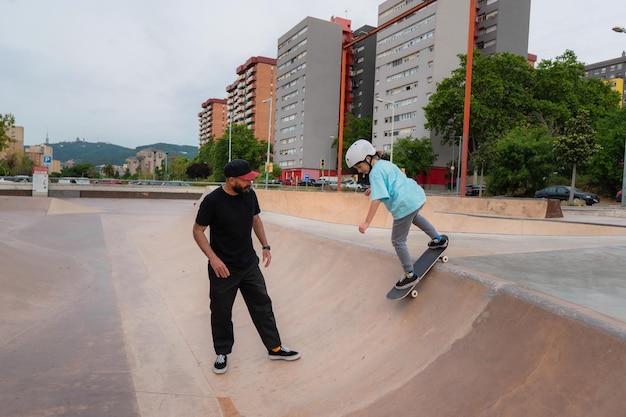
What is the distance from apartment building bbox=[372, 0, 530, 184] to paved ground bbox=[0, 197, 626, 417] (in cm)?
5035

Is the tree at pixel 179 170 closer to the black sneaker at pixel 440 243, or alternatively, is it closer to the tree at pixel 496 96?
the tree at pixel 496 96

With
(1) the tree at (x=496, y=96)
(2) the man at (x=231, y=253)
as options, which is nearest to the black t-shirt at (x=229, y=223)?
(2) the man at (x=231, y=253)

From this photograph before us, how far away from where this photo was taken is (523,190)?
35.2 metres

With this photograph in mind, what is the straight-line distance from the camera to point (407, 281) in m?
3.75

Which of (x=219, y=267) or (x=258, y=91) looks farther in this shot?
(x=258, y=91)

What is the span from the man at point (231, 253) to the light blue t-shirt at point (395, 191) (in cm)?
106

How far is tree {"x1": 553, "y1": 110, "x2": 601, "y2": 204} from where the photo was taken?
82.9 ft

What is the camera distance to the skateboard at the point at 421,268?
3.68m

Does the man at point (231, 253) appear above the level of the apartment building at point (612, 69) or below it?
below

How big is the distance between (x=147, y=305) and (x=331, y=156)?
7521cm

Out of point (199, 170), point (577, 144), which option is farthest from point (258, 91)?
point (577, 144)

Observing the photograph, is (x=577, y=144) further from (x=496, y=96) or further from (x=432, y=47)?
(x=432, y=47)

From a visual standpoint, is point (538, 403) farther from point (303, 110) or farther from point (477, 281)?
point (303, 110)

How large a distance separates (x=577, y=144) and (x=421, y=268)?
26434 millimetres
